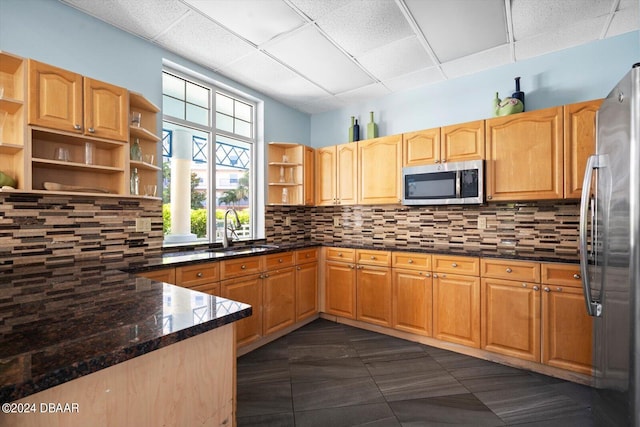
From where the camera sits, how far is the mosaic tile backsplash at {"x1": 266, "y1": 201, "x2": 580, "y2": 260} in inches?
108

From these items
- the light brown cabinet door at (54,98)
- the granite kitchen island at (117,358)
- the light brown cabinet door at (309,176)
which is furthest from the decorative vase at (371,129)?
the granite kitchen island at (117,358)

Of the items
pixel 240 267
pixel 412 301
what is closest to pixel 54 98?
pixel 240 267

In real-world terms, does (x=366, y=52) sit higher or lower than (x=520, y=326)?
higher

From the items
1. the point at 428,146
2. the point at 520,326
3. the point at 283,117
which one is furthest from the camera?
the point at 283,117

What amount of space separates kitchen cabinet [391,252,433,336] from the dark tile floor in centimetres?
21

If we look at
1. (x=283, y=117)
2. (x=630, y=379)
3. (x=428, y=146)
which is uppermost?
(x=283, y=117)

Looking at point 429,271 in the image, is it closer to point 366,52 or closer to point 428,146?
point 428,146

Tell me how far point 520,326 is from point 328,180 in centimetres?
248

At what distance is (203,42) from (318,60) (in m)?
1.04

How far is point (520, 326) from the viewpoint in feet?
8.09

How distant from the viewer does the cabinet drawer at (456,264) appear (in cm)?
267

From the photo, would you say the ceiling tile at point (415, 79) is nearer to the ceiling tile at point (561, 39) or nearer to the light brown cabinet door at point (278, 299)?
the ceiling tile at point (561, 39)

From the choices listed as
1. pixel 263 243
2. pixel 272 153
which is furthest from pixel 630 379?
pixel 272 153

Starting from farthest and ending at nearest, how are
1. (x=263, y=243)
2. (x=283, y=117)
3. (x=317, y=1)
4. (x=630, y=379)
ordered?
1. (x=283, y=117)
2. (x=263, y=243)
3. (x=317, y=1)
4. (x=630, y=379)
